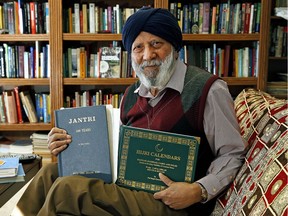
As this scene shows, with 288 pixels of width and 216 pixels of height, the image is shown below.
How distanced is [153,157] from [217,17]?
6.76 feet

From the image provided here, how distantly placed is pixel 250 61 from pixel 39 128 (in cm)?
189

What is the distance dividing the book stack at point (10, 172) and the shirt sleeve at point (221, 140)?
0.92 metres

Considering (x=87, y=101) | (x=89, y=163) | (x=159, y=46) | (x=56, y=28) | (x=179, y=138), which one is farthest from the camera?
(x=87, y=101)

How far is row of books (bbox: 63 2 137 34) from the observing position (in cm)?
301

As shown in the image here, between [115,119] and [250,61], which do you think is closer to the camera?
[115,119]

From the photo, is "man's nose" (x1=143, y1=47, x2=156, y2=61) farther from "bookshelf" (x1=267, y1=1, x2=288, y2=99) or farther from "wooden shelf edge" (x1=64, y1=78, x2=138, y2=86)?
"bookshelf" (x1=267, y1=1, x2=288, y2=99)

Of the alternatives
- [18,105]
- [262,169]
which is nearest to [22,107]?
[18,105]

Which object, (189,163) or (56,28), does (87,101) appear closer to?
(56,28)

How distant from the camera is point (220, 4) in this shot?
3.03 m

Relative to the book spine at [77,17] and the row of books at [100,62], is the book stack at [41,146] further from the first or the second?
the book spine at [77,17]

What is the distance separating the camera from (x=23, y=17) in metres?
3.00

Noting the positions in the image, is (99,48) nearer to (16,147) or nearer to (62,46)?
(62,46)

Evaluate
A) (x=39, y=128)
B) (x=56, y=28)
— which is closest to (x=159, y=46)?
(x=56, y=28)

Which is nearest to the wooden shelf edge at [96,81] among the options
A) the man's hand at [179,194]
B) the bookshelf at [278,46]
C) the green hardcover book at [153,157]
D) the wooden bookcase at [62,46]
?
the wooden bookcase at [62,46]
